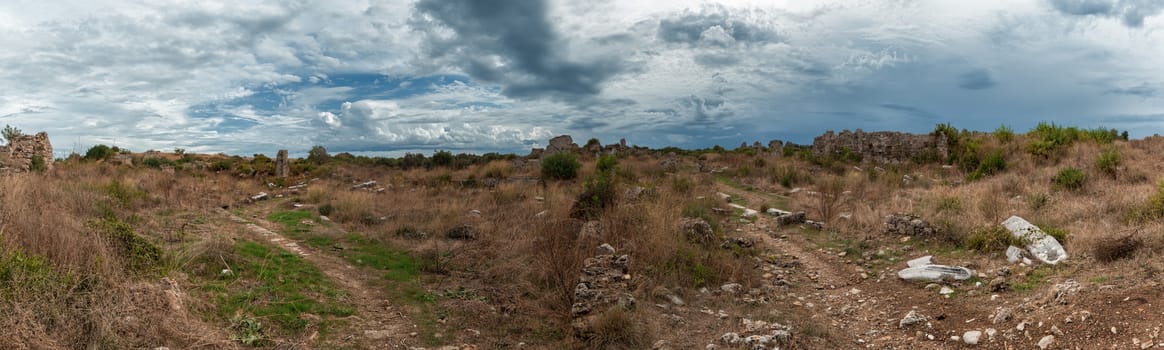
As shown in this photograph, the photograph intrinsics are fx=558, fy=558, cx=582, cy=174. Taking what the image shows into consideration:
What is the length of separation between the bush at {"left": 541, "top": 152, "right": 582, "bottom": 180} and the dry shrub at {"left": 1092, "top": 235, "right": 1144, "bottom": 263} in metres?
14.9

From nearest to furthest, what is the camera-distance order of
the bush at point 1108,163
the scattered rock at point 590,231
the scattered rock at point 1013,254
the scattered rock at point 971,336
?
1. the scattered rock at point 971,336
2. the scattered rock at point 1013,254
3. the scattered rock at point 590,231
4. the bush at point 1108,163

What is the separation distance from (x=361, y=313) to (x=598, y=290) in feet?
9.43

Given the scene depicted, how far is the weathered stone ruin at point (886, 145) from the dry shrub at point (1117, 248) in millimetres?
17269

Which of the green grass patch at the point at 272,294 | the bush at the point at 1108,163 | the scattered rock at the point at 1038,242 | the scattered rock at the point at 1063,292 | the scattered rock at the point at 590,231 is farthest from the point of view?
the bush at the point at 1108,163

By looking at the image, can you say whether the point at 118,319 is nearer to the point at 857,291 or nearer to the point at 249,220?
the point at 857,291

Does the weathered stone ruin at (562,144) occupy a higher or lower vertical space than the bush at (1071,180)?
higher

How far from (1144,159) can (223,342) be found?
18.8 m

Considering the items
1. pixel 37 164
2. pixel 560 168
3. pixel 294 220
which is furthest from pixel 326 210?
pixel 37 164

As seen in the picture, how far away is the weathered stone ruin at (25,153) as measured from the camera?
15914 millimetres

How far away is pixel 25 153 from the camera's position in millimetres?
17156

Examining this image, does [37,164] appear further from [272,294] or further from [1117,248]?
[1117,248]

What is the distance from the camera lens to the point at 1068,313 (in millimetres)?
5043

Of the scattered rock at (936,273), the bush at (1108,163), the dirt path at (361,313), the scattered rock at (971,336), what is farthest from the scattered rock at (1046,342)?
the bush at (1108,163)

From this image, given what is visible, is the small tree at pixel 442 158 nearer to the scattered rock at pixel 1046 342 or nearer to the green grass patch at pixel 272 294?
the green grass patch at pixel 272 294
